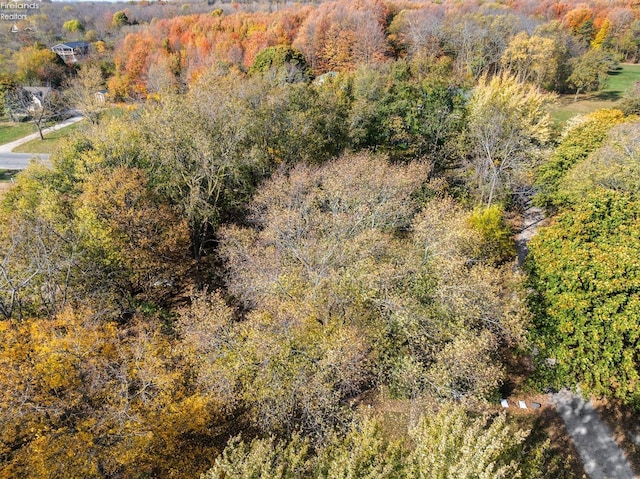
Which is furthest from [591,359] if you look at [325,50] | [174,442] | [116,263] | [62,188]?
[325,50]

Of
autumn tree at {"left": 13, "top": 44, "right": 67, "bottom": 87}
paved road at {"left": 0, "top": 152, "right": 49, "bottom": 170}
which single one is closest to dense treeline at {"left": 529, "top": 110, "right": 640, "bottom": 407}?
paved road at {"left": 0, "top": 152, "right": 49, "bottom": 170}

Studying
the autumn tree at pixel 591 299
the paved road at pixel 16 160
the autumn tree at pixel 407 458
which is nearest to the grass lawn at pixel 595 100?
the autumn tree at pixel 591 299

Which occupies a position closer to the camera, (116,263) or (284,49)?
(116,263)

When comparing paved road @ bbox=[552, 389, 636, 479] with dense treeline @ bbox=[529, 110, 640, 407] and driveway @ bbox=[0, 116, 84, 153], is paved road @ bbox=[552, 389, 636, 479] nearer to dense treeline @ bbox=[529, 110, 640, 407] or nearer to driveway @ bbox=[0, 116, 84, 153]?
dense treeline @ bbox=[529, 110, 640, 407]

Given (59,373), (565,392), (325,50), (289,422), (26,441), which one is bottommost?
(565,392)

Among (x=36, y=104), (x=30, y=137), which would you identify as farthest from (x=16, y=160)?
(x=36, y=104)

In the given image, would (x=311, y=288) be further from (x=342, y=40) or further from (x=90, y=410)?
(x=342, y=40)

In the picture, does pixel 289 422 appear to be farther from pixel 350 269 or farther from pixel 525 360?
pixel 525 360
